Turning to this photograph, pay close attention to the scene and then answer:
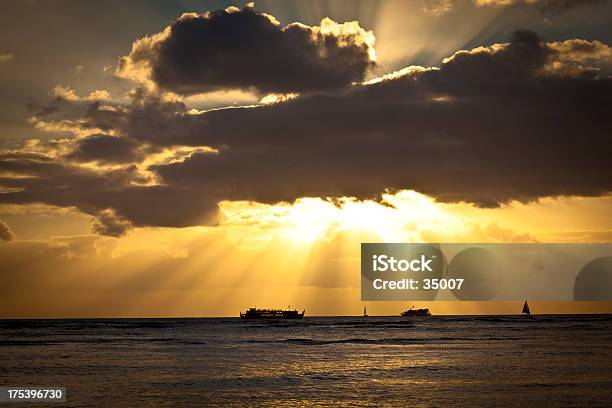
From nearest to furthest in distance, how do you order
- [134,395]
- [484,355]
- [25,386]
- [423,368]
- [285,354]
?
[134,395]
[25,386]
[423,368]
[484,355]
[285,354]

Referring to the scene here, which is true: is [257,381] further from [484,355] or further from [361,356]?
[484,355]

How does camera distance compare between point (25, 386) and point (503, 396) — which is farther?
point (25, 386)

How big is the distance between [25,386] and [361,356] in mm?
43846

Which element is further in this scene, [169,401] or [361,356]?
[361,356]

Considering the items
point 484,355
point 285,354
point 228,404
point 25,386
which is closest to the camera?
point 228,404

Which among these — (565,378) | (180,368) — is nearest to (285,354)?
(180,368)

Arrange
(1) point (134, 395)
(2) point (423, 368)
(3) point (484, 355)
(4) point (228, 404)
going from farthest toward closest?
(3) point (484, 355)
(2) point (423, 368)
(1) point (134, 395)
(4) point (228, 404)

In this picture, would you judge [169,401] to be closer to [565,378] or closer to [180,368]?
[180,368]

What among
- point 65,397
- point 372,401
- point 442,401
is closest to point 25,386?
point 65,397

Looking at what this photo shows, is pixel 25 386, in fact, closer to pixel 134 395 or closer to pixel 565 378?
pixel 134 395

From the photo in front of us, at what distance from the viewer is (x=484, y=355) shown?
275ft

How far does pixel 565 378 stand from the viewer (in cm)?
5681

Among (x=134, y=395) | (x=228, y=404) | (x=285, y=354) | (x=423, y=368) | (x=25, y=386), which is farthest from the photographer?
(x=285, y=354)

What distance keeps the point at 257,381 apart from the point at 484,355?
3808cm
